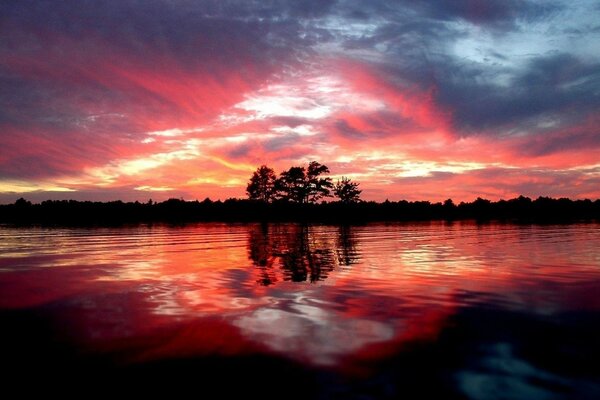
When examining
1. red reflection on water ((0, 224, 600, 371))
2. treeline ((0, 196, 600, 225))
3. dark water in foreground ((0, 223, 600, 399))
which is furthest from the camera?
treeline ((0, 196, 600, 225))

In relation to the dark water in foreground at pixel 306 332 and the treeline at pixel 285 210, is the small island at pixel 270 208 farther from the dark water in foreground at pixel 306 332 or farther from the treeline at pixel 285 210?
the dark water in foreground at pixel 306 332

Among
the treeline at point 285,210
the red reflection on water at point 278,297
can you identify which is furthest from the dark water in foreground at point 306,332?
the treeline at point 285,210

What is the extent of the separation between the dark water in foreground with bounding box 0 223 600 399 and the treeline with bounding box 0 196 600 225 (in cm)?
7496

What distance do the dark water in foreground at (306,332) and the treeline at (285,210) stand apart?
75.0m

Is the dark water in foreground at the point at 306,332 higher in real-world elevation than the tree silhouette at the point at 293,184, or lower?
lower

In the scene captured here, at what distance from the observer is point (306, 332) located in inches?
321

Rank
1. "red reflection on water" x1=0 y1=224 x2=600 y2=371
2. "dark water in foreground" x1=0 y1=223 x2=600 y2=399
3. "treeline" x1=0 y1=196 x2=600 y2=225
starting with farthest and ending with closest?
"treeline" x1=0 y1=196 x2=600 y2=225 → "red reflection on water" x1=0 y1=224 x2=600 y2=371 → "dark water in foreground" x1=0 y1=223 x2=600 y2=399

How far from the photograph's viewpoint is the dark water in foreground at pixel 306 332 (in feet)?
18.9

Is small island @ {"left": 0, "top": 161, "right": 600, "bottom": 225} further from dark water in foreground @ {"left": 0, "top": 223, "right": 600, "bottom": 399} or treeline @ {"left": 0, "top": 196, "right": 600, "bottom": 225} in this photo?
dark water in foreground @ {"left": 0, "top": 223, "right": 600, "bottom": 399}

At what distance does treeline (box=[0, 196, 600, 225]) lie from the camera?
335 ft

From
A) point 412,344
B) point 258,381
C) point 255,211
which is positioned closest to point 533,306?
point 412,344

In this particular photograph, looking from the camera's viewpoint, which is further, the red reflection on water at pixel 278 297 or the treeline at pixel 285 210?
the treeline at pixel 285 210

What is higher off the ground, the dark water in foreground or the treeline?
the treeline

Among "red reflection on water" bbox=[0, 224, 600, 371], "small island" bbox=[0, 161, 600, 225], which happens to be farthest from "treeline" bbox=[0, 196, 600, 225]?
"red reflection on water" bbox=[0, 224, 600, 371]
